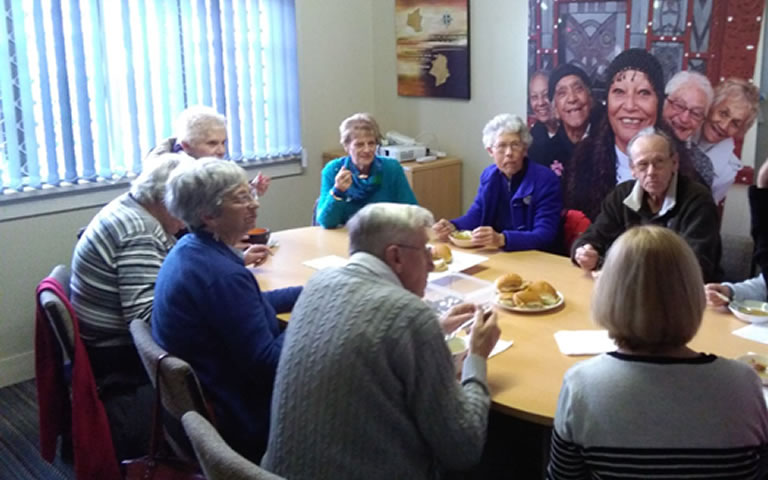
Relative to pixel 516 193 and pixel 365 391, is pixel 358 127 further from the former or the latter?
pixel 365 391

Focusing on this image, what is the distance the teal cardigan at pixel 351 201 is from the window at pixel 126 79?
1095 mm

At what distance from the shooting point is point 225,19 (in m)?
4.06

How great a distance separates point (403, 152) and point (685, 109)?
165 centimetres

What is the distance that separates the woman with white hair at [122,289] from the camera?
86.5 inches

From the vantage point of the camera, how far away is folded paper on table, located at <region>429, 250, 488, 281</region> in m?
2.46

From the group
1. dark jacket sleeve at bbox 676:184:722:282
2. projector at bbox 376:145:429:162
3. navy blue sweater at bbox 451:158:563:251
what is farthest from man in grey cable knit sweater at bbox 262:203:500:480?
projector at bbox 376:145:429:162

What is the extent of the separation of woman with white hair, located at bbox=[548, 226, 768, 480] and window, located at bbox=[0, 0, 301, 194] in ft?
10.0

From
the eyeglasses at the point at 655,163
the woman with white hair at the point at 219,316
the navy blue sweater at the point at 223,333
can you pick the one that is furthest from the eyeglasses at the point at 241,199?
the eyeglasses at the point at 655,163

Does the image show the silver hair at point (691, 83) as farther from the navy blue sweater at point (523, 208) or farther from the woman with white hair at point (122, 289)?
the woman with white hair at point (122, 289)

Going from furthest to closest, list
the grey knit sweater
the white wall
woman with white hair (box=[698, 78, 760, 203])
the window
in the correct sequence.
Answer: the white wall
the window
woman with white hair (box=[698, 78, 760, 203])
the grey knit sweater

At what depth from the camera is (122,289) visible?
2.21m

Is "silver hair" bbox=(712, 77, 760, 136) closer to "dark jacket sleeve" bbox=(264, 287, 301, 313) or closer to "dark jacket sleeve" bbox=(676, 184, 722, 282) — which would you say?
"dark jacket sleeve" bbox=(676, 184, 722, 282)

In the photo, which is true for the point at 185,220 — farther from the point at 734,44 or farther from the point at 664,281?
the point at 734,44

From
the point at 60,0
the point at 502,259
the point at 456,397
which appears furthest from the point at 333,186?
the point at 456,397
